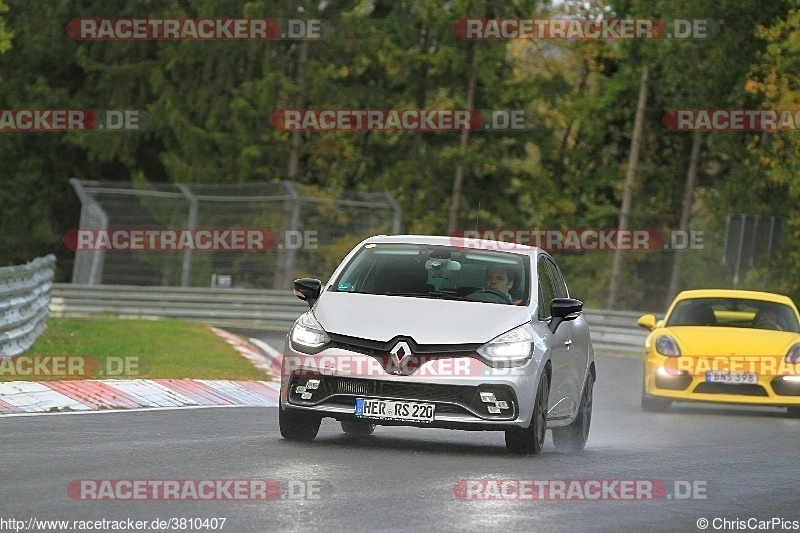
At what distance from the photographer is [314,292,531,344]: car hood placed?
11.4m

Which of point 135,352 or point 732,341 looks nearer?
point 732,341

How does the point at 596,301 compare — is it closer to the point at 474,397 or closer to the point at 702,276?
the point at 702,276

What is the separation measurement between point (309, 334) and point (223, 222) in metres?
23.2

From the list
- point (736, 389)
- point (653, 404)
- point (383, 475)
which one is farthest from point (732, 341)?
point (383, 475)

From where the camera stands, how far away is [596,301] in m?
49.7

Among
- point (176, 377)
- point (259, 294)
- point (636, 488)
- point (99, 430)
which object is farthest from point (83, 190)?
point (636, 488)

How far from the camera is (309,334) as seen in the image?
11.6m

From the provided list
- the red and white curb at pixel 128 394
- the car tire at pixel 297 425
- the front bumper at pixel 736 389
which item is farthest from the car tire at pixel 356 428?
the front bumper at pixel 736 389

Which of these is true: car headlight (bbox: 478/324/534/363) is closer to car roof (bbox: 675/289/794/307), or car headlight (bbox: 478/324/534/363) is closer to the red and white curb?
the red and white curb

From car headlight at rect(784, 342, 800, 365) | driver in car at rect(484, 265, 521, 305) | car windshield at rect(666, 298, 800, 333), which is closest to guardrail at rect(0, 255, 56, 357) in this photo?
driver in car at rect(484, 265, 521, 305)

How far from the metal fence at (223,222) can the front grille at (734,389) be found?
16.8 metres

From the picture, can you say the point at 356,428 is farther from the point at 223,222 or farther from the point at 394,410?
the point at 223,222

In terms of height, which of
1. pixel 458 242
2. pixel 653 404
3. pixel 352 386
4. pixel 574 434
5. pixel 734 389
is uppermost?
pixel 458 242

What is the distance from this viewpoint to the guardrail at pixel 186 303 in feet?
114
